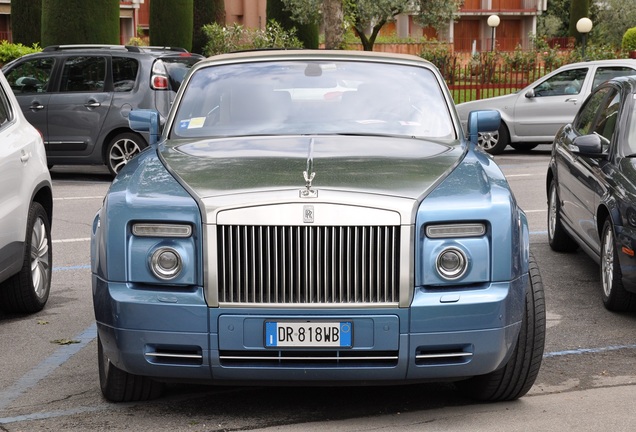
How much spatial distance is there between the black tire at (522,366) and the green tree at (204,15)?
34358 mm

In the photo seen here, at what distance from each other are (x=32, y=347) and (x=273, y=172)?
2.47 m

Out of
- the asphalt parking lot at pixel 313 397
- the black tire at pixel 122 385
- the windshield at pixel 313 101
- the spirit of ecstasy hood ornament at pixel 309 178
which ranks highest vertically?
the windshield at pixel 313 101

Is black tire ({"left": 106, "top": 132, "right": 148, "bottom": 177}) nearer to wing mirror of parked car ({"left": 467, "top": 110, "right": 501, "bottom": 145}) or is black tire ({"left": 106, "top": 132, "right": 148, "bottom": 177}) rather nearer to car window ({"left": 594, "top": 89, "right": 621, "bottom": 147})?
car window ({"left": 594, "top": 89, "right": 621, "bottom": 147})

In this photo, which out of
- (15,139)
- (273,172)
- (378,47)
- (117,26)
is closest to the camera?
(273,172)

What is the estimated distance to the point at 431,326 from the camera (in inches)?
201

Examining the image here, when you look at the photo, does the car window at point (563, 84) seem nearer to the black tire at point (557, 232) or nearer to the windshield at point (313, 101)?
the black tire at point (557, 232)

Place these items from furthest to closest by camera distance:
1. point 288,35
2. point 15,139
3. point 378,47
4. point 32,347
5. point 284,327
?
point 378,47 < point 288,35 < point 15,139 < point 32,347 < point 284,327

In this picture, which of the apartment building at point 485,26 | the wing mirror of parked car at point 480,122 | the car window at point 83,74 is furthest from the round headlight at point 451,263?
the apartment building at point 485,26

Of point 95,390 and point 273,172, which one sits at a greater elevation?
point 273,172

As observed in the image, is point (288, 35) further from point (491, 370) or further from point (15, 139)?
point (491, 370)

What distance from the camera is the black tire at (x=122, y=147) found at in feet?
54.6

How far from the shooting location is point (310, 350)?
5.10 metres

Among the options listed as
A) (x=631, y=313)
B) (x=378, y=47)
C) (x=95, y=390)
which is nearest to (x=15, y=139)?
(x=95, y=390)

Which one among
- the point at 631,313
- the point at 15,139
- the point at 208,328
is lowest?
the point at 631,313
